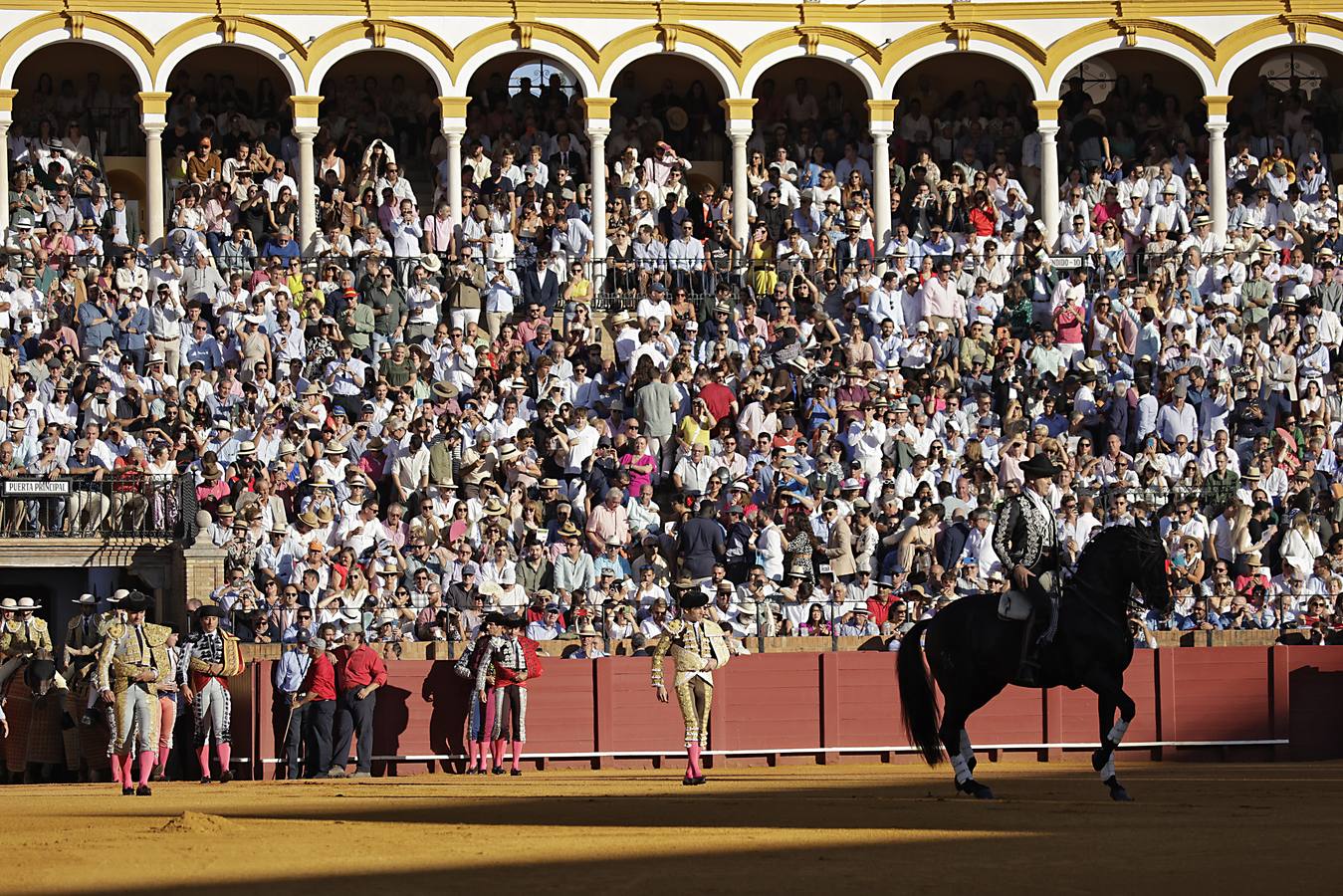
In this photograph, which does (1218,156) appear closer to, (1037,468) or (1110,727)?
(1037,468)

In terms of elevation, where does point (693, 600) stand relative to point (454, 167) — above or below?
below

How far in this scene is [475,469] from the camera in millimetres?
22922

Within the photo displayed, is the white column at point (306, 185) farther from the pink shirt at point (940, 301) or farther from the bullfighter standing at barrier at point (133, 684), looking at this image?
the bullfighter standing at barrier at point (133, 684)

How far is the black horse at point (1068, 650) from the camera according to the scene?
15.0 m

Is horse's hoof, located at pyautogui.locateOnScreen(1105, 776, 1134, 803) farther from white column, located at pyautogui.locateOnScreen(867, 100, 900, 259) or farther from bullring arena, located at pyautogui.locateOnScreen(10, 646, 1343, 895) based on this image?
white column, located at pyautogui.locateOnScreen(867, 100, 900, 259)

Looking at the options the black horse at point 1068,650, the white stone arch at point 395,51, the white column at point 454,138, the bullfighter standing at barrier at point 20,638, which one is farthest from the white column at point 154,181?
the black horse at point 1068,650

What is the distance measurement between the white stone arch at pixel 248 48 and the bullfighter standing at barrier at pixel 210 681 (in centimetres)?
1154

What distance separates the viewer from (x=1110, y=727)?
15.1m

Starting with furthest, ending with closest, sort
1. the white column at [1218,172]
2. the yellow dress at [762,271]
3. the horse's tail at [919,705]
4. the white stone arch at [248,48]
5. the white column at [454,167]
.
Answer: the white column at [1218,172] < the white stone arch at [248,48] < the white column at [454,167] < the yellow dress at [762,271] < the horse's tail at [919,705]

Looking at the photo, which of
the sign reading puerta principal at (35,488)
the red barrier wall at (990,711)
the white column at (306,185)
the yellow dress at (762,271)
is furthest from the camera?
the white column at (306,185)

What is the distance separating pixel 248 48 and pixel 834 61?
6.90 meters

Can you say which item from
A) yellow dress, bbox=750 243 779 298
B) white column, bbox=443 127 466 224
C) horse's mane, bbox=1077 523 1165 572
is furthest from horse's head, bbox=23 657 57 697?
white column, bbox=443 127 466 224

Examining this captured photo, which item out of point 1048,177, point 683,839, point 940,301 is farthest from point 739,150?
point 683,839

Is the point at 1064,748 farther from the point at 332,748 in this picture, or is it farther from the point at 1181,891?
the point at 1181,891
